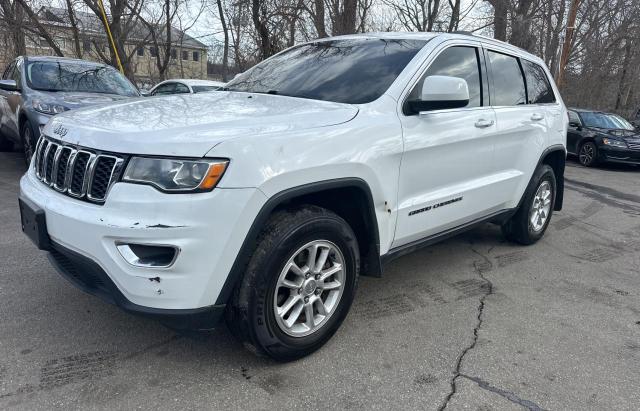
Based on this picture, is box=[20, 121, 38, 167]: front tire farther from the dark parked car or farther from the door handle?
the door handle

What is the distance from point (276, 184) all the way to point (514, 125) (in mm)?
2682

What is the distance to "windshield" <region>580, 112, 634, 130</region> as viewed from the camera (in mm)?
13000

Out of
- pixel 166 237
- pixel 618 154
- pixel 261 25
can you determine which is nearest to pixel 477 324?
pixel 166 237

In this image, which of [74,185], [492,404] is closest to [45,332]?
[74,185]

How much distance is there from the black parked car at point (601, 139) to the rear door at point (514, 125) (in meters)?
9.00

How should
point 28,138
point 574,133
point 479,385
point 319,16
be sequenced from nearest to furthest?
point 479,385 → point 28,138 → point 574,133 → point 319,16

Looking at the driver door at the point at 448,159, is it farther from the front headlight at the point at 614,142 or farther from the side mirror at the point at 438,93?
the front headlight at the point at 614,142

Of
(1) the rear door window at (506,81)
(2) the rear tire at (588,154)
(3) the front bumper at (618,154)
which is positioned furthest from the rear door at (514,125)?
(2) the rear tire at (588,154)

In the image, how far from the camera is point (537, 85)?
15.7ft

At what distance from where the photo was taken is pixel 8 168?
7.72 m

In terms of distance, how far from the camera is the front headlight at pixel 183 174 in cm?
215

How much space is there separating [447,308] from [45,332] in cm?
260

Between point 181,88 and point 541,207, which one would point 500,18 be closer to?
point 181,88

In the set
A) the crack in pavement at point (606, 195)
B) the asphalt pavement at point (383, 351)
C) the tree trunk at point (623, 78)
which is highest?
the tree trunk at point (623, 78)
